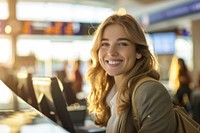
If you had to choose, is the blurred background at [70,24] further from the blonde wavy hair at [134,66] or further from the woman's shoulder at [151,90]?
the woman's shoulder at [151,90]

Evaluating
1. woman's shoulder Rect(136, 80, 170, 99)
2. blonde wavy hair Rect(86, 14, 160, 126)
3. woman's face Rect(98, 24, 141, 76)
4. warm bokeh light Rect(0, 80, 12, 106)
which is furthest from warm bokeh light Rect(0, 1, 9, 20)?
woman's shoulder Rect(136, 80, 170, 99)

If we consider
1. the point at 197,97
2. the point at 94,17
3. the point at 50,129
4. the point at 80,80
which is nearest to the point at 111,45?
the point at 50,129

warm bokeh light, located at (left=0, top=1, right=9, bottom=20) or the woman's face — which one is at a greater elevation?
warm bokeh light, located at (left=0, top=1, right=9, bottom=20)

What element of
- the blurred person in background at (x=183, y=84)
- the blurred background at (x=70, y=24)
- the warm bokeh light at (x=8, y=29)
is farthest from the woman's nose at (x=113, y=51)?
the blurred background at (x=70, y=24)

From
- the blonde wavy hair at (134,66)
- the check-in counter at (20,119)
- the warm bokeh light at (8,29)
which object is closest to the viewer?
the check-in counter at (20,119)

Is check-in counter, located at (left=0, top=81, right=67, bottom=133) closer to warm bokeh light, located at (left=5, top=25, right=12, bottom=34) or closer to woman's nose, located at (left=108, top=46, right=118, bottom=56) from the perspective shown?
woman's nose, located at (left=108, top=46, right=118, bottom=56)

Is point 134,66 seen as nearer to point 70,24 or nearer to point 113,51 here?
point 113,51

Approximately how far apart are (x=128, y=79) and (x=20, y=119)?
476 millimetres

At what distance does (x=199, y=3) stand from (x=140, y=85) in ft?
31.6

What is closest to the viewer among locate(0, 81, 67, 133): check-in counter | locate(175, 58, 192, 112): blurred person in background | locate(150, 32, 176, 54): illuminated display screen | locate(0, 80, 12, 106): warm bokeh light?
locate(0, 81, 67, 133): check-in counter

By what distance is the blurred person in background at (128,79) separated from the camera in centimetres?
149

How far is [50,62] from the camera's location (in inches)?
445

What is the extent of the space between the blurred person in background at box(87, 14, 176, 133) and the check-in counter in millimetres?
284

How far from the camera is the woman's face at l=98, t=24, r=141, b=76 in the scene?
5.37ft
